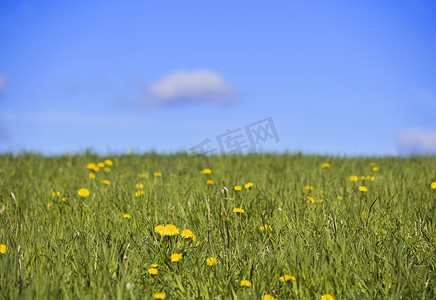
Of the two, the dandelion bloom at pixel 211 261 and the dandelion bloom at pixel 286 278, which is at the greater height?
the dandelion bloom at pixel 211 261

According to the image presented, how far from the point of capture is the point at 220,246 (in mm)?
2469

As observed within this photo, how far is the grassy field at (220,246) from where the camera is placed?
1951mm

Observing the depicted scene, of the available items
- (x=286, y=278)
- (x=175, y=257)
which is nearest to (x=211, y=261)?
(x=175, y=257)

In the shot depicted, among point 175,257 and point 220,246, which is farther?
point 220,246

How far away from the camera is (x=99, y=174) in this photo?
5086 mm

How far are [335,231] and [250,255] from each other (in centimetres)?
64

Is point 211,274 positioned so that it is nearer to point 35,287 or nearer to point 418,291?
point 35,287

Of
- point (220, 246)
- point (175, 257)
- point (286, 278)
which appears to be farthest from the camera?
point (220, 246)

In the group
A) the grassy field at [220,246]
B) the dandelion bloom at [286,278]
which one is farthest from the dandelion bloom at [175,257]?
the dandelion bloom at [286,278]

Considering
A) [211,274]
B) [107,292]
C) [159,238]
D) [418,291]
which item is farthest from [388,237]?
[107,292]

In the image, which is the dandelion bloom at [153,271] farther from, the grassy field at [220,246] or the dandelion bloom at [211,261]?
the dandelion bloom at [211,261]

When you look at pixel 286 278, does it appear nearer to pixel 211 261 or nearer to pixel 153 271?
pixel 211 261

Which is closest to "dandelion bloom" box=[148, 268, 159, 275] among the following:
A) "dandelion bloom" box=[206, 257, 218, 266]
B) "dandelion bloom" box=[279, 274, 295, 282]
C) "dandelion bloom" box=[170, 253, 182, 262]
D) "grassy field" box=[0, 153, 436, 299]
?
"grassy field" box=[0, 153, 436, 299]

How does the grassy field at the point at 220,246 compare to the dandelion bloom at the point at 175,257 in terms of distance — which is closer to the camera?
the grassy field at the point at 220,246
